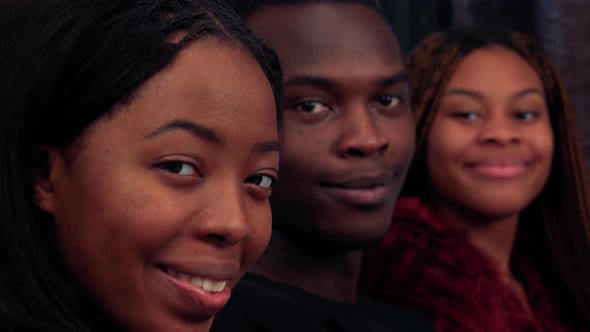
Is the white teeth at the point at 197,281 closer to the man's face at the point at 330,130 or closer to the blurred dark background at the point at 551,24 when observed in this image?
the man's face at the point at 330,130

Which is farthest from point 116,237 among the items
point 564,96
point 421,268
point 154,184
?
point 564,96

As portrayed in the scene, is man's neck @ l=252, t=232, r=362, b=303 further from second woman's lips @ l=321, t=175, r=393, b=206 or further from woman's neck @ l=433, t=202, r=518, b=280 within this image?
woman's neck @ l=433, t=202, r=518, b=280

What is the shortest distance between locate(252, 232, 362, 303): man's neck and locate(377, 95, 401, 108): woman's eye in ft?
0.77

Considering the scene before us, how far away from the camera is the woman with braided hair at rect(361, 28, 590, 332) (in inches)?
68.1

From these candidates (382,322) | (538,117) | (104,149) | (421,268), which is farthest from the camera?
(538,117)

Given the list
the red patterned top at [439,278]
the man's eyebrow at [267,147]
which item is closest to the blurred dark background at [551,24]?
the red patterned top at [439,278]

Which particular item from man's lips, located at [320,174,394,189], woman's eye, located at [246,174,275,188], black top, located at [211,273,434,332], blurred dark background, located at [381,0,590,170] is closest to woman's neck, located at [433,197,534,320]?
black top, located at [211,273,434,332]

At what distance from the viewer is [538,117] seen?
6.03 feet

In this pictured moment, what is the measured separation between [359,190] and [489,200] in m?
0.48

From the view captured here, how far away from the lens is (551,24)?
2.41 metres

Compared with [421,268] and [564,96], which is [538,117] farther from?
A: [421,268]

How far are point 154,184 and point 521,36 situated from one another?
1217 mm

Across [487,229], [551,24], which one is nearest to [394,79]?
[487,229]

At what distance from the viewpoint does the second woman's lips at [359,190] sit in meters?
1.39
